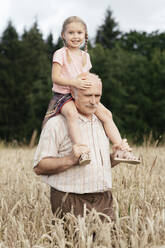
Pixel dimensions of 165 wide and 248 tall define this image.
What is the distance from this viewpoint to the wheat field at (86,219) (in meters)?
2.37

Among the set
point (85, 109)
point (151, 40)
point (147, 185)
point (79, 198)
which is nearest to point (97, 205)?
point (79, 198)

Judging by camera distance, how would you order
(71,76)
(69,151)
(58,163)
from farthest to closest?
(71,76) → (69,151) → (58,163)

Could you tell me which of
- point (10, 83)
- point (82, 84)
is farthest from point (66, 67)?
point (10, 83)

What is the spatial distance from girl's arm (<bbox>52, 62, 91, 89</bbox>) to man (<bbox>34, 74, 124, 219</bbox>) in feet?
0.14

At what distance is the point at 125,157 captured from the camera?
2650 mm

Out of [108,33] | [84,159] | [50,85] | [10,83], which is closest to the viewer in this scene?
[84,159]

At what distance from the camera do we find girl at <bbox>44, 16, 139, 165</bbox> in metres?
2.68

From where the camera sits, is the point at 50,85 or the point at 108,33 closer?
the point at 50,85

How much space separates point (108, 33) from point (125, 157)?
35385mm

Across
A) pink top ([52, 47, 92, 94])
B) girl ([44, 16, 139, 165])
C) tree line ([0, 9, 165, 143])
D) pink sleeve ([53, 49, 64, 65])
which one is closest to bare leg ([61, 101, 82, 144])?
girl ([44, 16, 139, 165])

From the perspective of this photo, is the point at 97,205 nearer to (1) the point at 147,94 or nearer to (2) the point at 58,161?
(2) the point at 58,161

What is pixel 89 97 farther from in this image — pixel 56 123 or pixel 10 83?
pixel 10 83

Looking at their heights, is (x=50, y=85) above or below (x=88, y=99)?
above

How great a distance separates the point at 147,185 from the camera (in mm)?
3947
